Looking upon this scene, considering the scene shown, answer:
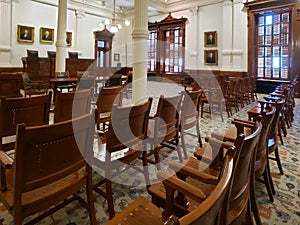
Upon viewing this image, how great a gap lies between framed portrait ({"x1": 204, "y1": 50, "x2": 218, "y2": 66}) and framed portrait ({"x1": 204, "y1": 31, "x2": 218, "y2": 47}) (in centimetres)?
33

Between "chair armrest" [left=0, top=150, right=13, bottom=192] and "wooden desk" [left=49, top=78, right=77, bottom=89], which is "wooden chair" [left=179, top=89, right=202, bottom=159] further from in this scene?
"wooden desk" [left=49, top=78, right=77, bottom=89]

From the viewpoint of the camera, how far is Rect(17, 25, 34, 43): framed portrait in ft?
35.8

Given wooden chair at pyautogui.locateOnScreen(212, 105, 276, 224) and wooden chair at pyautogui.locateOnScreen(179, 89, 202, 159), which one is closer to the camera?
wooden chair at pyautogui.locateOnScreen(212, 105, 276, 224)

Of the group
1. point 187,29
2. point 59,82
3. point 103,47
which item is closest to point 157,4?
point 187,29

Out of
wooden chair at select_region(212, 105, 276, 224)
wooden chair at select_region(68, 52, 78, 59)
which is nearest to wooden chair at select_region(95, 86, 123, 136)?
wooden chair at select_region(212, 105, 276, 224)

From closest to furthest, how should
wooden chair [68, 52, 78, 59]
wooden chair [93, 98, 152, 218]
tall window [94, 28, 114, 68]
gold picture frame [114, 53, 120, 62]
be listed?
wooden chair [93, 98, 152, 218], wooden chair [68, 52, 78, 59], tall window [94, 28, 114, 68], gold picture frame [114, 53, 120, 62]

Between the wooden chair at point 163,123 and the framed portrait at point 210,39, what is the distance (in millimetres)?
9531

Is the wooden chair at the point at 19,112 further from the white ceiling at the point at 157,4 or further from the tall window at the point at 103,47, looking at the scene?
the tall window at the point at 103,47

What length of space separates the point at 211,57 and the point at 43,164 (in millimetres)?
11426

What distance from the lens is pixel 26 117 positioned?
7.02 ft

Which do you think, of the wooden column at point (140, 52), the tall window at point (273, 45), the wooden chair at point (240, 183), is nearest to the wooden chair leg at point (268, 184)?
the wooden chair at point (240, 183)

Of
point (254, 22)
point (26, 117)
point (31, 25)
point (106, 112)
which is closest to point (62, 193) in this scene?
point (26, 117)

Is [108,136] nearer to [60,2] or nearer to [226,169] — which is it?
[226,169]

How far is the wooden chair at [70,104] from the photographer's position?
8.41 feet
